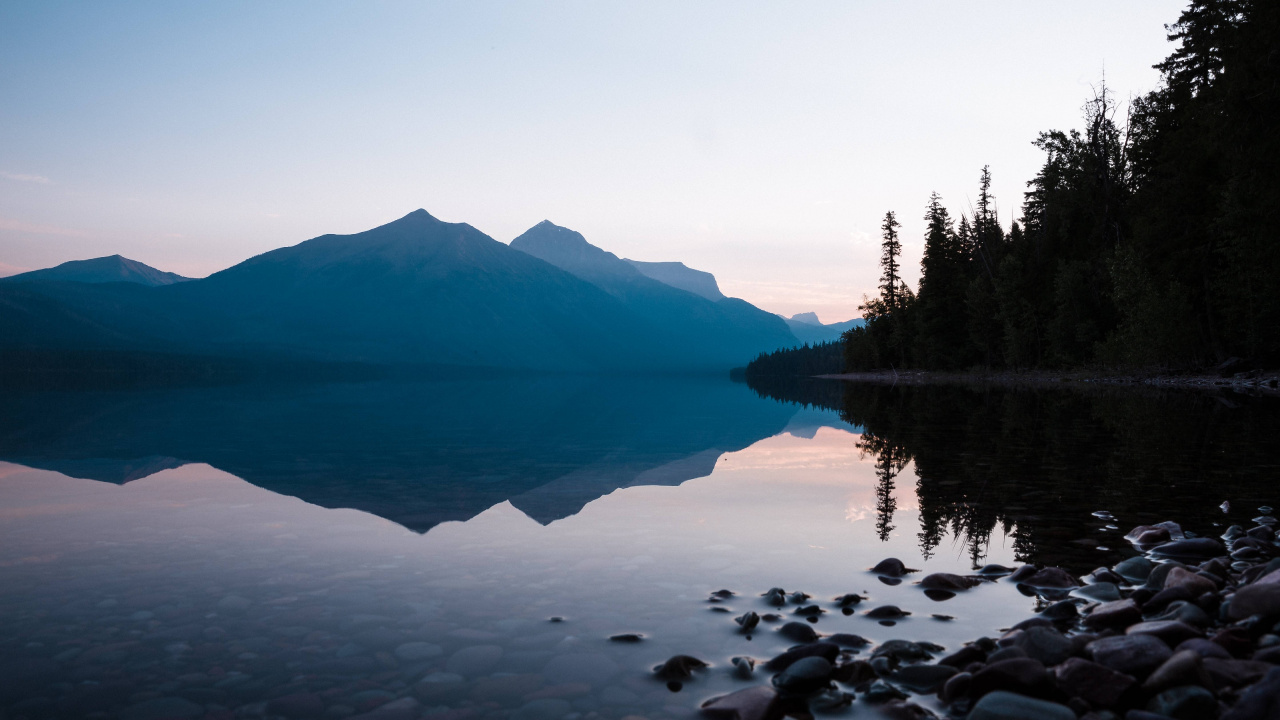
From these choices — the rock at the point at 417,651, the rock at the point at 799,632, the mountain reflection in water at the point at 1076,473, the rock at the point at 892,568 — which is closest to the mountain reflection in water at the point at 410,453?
the rock at the point at 417,651

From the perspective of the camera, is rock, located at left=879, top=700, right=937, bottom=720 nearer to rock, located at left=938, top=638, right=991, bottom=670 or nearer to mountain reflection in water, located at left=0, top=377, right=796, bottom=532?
rock, located at left=938, top=638, right=991, bottom=670

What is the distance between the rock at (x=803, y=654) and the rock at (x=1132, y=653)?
2.05 metres

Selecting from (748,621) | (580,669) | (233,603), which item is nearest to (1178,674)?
(748,621)

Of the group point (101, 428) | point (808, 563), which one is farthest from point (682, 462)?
point (101, 428)

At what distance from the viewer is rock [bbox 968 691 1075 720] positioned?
5.00 metres

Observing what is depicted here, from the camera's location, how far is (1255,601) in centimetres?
655

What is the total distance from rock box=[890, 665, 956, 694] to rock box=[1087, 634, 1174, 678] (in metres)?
1.16

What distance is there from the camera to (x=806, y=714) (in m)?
5.57

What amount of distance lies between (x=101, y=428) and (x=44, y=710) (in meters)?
37.2

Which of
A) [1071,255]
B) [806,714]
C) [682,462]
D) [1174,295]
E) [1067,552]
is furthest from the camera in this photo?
[1071,255]

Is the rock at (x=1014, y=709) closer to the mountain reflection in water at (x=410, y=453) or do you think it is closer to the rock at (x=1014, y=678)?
the rock at (x=1014, y=678)

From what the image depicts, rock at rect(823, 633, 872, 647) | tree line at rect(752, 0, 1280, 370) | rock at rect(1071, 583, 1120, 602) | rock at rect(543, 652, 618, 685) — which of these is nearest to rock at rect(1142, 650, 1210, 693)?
rock at rect(823, 633, 872, 647)

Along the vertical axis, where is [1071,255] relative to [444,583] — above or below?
above

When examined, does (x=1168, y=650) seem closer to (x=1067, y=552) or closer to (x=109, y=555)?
(x=1067, y=552)
